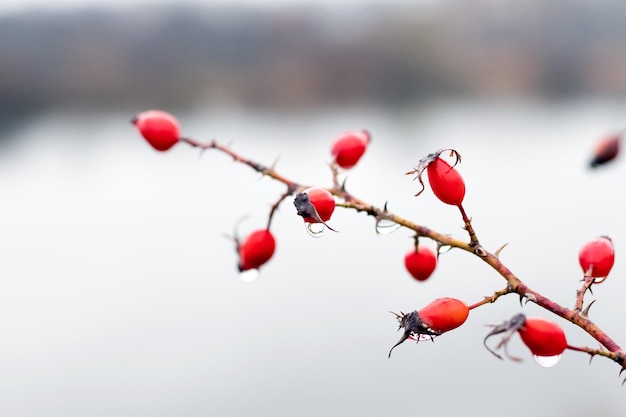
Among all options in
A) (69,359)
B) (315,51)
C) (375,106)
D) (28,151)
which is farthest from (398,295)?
(315,51)

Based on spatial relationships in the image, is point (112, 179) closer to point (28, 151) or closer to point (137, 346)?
point (28, 151)

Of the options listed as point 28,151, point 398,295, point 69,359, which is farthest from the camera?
point 28,151

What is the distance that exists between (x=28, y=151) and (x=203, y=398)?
20488 mm

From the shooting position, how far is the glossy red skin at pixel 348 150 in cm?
137

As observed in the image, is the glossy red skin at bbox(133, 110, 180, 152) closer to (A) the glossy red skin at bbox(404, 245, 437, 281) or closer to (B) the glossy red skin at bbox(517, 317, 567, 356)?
(A) the glossy red skin at bbox(404, 245, 437, 281)

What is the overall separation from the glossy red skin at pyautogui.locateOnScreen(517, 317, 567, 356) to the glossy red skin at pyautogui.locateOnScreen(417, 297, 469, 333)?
0.35ft

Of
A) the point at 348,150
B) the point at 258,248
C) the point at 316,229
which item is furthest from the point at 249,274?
the point at 316,229

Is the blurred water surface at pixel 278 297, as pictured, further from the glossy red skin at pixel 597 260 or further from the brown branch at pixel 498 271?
the brown branch at pixel 498 271

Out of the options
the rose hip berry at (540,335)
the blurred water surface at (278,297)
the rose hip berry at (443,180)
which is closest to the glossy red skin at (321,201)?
the rose hip berry at (443,180)

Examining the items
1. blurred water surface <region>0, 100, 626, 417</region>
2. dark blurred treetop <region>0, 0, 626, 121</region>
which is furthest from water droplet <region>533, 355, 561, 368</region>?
dark blurred treetop <region>0, 0, 626, 121</region>

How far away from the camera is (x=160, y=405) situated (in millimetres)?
9516

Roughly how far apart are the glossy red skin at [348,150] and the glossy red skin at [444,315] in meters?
0.49

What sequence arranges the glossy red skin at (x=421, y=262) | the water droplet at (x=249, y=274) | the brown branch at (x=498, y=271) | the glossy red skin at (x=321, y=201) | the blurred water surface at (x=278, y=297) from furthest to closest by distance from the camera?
the blurred water surface at (x=278, y=297)
the water droplet at (x=249, y=274)
the glossy red skin at (x=421, y=262)
the glossy red skin at (x=321, y=201)
the brown branch at (x=498, y=271)

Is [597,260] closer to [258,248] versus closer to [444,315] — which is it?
[444,315]
